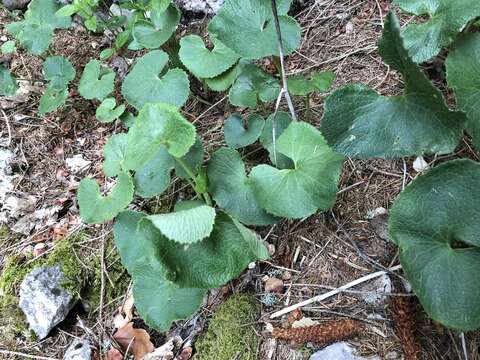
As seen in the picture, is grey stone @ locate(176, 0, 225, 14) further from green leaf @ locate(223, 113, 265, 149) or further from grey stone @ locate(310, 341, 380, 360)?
grey stone @ locate(310, 341, 380, 360)

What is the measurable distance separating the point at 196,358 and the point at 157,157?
0.65 meters

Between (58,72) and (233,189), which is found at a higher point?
(58,72)

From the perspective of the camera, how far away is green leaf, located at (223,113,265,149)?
1.57m

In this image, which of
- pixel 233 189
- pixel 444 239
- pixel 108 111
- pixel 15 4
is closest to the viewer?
pixel 444 239

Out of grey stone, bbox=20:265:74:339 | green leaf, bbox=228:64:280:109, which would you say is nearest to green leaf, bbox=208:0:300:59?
green leaf, bbox=228:64:280:109

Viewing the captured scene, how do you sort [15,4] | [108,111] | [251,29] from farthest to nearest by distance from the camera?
1. [15,4]
2. [108,111]
3. [251,29]

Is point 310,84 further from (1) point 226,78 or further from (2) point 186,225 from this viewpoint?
(2) point 186,225

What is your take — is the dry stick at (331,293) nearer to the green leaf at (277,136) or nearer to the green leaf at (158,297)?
the green leaf at (158,297)

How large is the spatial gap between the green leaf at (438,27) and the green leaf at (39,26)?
5.04ft

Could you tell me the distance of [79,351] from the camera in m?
1.46

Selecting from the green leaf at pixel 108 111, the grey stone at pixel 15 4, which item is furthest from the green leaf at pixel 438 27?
the grey stone at pixel 15 4

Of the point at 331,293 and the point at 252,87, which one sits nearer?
the point at 331,293

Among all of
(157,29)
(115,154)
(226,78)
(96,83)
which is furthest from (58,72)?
(226,78)

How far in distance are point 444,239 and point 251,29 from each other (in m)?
0.92
